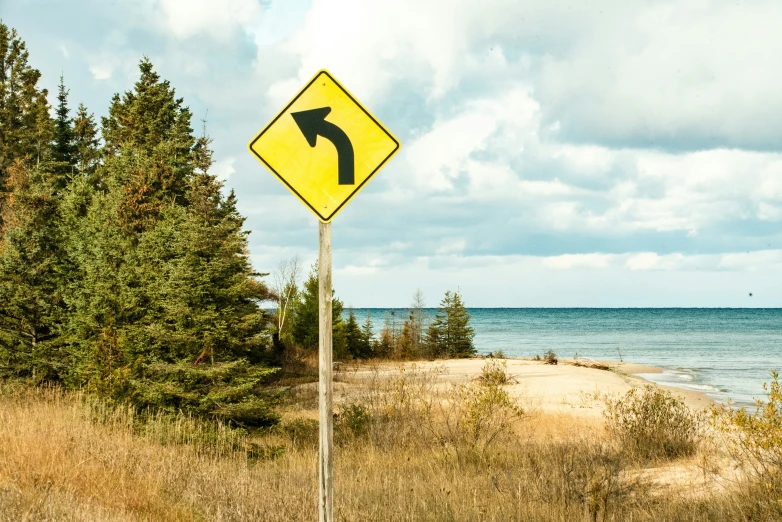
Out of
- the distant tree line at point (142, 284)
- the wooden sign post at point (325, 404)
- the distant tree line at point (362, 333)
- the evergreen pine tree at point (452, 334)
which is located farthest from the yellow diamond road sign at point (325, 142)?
the evergreen pine tree at point (452, 334)

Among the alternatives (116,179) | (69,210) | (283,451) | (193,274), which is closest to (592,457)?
(283,451)

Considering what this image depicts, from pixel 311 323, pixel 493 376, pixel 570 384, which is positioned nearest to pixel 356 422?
pixel 493 376

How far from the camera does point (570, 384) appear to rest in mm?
27312

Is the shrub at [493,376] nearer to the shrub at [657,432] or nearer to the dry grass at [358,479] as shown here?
the dry grass at [358,479]

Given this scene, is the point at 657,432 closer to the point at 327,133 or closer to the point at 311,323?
the point at 327,133

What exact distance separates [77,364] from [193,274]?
7.20m

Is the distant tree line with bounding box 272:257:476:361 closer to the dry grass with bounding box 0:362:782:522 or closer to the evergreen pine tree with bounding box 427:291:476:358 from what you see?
the evergreen pine tree with bounding box 427:291:476:358

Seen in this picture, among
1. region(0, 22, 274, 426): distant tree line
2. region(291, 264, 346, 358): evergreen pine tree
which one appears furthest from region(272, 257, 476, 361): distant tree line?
region(0, 22, 274, 426): distant tree line

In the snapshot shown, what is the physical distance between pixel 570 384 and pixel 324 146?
2506cm

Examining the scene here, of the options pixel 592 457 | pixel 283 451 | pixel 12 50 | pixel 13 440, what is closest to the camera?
pixel 13 440

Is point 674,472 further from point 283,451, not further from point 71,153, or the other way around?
point 71,153

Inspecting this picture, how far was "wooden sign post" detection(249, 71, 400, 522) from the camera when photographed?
429 cm

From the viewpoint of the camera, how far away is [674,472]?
9875 mm

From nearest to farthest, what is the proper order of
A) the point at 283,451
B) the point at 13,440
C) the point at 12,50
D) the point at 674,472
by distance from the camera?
the point at 13,440 < the point at 674,472 < the point at 283,451 < the point at 12,50
